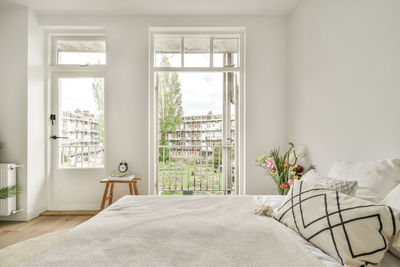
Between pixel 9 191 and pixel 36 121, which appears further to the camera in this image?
pixel 36 121

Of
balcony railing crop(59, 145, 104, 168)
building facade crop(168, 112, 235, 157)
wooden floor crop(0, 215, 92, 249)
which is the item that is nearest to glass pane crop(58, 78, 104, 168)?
balcony railing crop(59, 145, 104, 168)

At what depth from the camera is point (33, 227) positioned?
272 centimetres

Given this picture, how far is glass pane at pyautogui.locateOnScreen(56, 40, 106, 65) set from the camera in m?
3.35

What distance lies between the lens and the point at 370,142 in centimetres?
162

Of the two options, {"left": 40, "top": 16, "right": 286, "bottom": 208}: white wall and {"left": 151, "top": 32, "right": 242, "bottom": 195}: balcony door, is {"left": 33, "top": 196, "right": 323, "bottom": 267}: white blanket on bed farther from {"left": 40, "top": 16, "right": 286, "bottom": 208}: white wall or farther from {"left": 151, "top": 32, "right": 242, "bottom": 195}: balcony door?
{"left": 151, "top": 32, "right": 242, "bottom": 195}: balcony door

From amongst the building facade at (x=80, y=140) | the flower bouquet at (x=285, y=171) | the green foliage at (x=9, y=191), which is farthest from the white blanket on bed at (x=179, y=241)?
the building facade at (x=80, y=140)

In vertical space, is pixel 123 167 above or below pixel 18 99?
below

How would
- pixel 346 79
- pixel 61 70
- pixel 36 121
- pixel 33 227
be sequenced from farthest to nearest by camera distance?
pixel 61 70
pixel 36 121
pixel 33 227
pixel 346 79

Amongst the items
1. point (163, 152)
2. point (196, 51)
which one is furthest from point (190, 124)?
Result: point (196, 51)

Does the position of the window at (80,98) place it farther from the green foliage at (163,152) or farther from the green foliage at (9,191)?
the green foliage at (163,152)

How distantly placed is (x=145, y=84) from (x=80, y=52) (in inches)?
44.6

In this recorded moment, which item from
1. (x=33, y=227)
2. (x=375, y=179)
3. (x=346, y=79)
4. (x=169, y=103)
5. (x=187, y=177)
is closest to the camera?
(x=375, y=179)

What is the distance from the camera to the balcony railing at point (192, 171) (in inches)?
138

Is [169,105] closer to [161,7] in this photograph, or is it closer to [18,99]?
[161,7]
